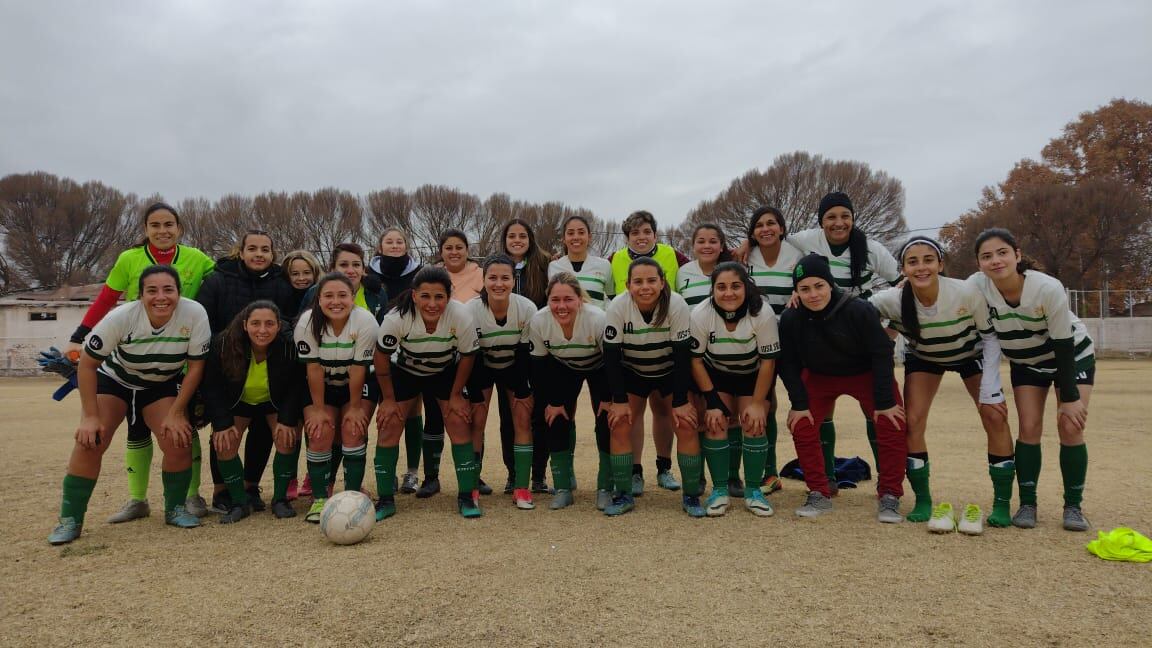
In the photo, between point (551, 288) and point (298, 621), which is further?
point (551, 288)

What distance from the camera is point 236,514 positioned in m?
4.80

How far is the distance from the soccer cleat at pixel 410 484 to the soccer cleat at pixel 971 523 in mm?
4189

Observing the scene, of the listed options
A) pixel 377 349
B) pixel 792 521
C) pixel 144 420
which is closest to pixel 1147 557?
pixel 792 521

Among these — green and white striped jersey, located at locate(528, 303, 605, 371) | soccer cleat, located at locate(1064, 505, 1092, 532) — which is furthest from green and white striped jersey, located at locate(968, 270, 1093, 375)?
green and white striped jersey, located at locate(528, 303, 605, 371)

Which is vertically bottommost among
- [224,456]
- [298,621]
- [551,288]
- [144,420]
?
[298,621]

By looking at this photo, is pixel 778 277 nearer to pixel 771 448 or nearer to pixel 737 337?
pixel 737 337

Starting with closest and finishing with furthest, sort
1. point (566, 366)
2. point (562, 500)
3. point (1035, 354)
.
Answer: point (1035, 354), point (562, 500), point (566, 366)

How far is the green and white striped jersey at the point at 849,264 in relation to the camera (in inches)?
211

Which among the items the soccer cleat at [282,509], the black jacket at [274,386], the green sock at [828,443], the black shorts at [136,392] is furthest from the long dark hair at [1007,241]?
the black shorts at [136,392]

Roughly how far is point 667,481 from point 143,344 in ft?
13.8

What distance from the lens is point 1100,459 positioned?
6.65 meters

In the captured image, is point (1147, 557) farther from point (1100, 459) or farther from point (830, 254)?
point (1100, 459)

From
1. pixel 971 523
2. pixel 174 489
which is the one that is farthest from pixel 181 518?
pixel 971 523

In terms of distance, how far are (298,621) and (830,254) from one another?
4.59 m
